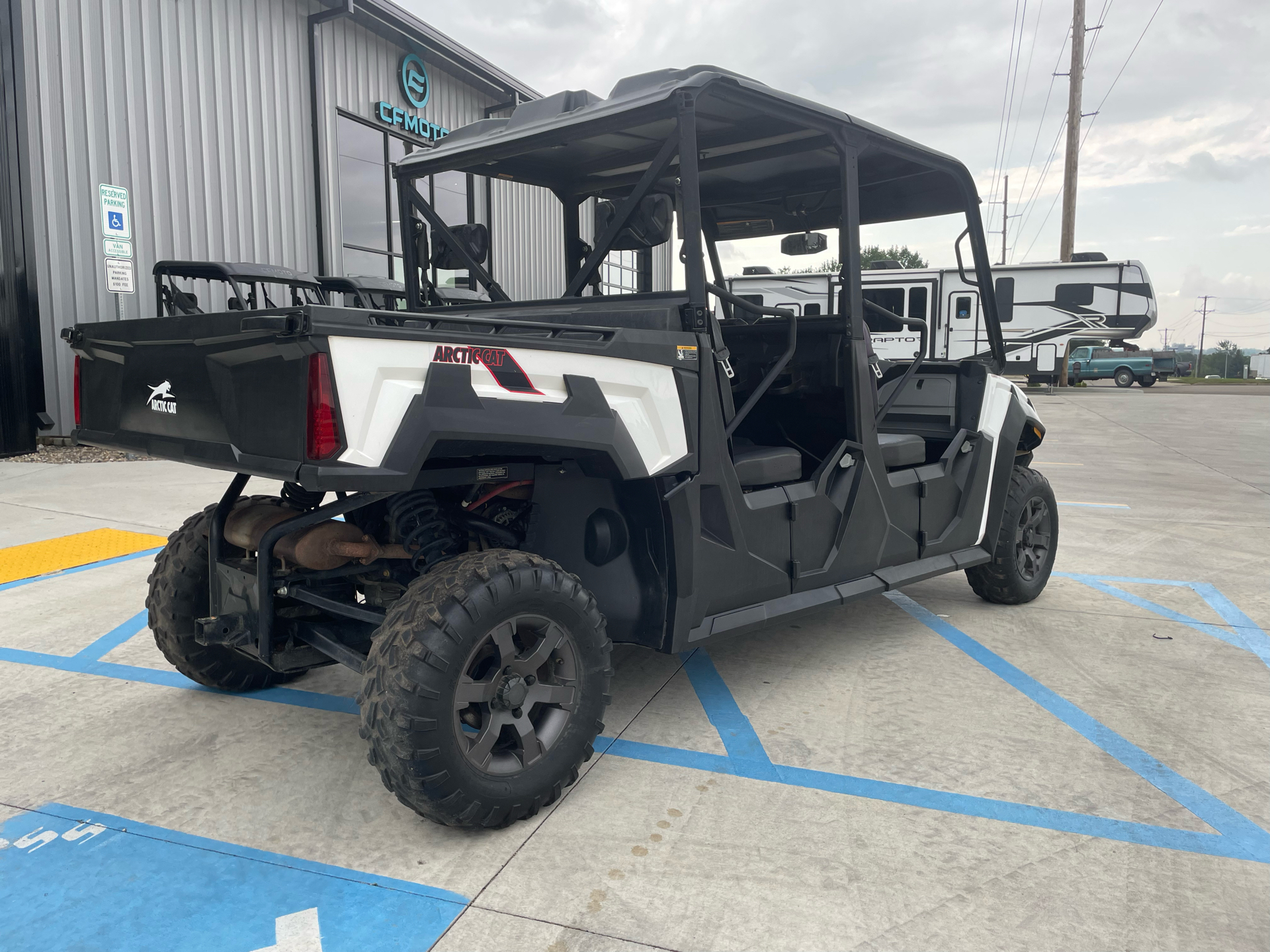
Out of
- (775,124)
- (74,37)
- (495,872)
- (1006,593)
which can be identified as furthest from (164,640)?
(74,37)

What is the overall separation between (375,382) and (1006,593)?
12.9 feet

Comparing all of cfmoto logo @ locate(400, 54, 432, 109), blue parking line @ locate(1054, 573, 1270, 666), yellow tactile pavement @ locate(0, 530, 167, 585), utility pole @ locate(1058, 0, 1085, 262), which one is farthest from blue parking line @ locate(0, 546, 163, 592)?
utility pole @ locate(1058, 0, 1085, 262)

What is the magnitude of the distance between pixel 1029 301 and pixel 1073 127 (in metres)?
9.02

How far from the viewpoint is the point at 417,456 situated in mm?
2301

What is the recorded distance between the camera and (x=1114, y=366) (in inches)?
1260

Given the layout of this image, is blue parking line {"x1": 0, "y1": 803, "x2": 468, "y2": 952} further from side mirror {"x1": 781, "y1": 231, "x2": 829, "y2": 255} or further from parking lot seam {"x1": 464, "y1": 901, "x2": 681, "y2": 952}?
side mirror {"x1": 781, "y1": 231, "x2": 829, "y2": 255}

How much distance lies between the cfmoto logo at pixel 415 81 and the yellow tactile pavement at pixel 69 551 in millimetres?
10878

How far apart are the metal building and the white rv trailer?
28.9ft

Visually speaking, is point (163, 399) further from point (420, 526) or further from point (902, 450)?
point (902, 450)

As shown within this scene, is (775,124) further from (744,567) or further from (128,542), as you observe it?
(128,542)

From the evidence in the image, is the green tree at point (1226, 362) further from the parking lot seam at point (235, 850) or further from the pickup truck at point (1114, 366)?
the parking lot seam at point (235, 850)

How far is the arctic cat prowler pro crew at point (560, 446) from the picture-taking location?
2391 millimetres

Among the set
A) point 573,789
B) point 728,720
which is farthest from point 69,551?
point 728,720

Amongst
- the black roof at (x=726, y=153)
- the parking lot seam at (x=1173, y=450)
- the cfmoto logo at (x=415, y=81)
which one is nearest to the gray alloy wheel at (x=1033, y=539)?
the black roof at (x=726, y=153)
